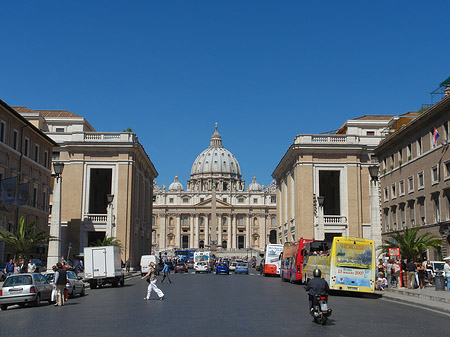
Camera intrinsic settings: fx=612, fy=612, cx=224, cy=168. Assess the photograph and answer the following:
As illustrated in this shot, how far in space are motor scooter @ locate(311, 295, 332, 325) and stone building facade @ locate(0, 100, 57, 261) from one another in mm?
23838

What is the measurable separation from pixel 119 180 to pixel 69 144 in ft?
22.8

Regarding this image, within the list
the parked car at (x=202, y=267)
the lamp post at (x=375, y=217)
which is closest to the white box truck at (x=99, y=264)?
the lamp post at (x=375, y=217)

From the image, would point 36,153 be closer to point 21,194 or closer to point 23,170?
point 23,170

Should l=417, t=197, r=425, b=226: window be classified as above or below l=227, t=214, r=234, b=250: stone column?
below

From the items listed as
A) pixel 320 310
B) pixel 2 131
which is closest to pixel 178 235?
pixel 2 131

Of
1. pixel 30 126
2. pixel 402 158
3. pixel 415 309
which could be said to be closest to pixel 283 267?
pixel 402 158

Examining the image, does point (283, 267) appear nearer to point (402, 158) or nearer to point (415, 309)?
point (402, 158)

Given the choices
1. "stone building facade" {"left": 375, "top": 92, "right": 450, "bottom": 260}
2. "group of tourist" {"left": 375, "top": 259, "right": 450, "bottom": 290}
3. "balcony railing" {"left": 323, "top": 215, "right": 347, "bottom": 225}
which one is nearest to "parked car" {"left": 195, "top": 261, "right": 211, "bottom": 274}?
"balcony railing" {"left": 323, "top": 215, "right": 347, "bottom": 225}

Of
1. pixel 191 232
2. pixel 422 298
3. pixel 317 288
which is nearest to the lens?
pixel 317 288

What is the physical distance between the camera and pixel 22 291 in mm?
22875

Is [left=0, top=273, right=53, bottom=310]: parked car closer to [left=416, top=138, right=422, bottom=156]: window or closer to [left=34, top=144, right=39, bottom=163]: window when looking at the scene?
[left=34, top=144, right=39, bottom=163]: window

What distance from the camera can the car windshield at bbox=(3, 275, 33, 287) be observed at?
76.2 ft

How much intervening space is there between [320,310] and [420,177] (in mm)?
30076

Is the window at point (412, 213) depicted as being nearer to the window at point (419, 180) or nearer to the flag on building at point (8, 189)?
the window at point (419, 180)
